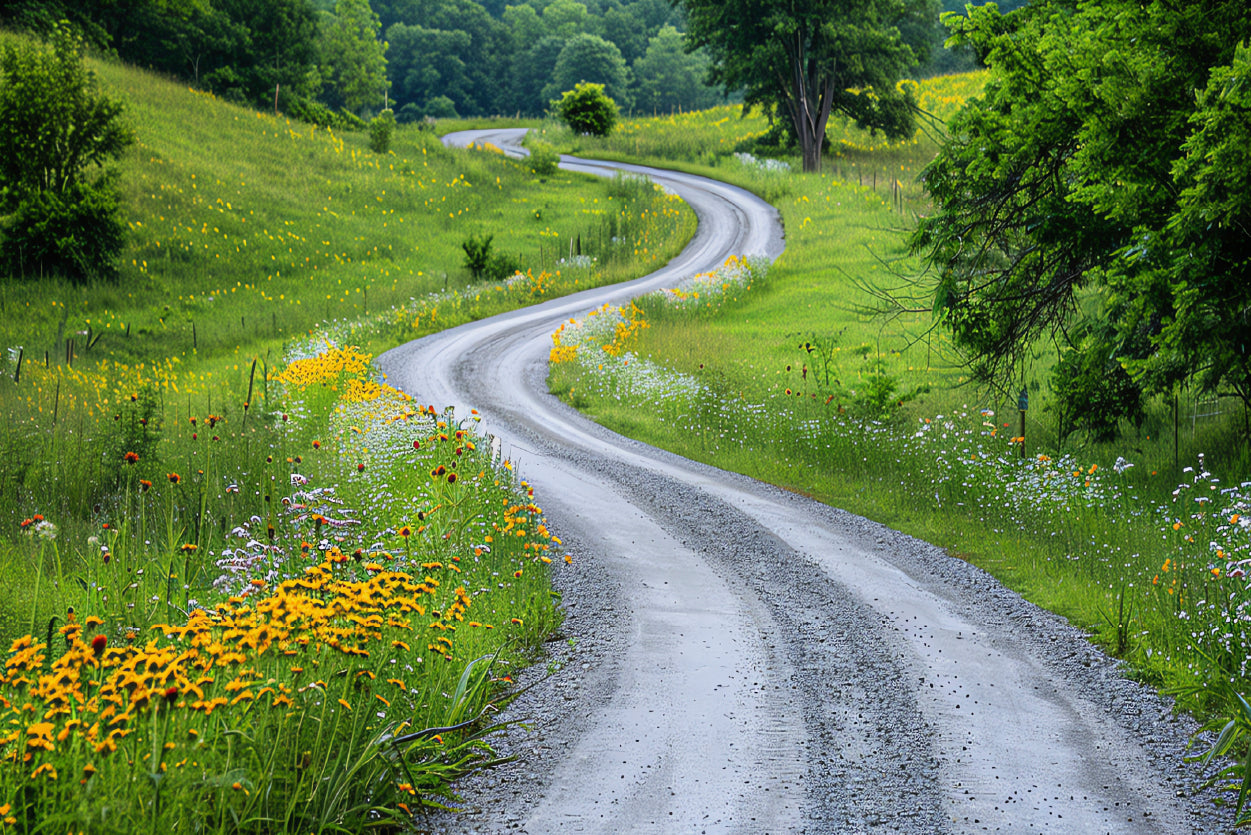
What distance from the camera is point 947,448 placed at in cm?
1157

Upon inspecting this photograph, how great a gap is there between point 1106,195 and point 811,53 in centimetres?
3655

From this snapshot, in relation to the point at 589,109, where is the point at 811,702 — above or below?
below

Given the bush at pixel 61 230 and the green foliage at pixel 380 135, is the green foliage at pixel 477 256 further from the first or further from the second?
the green foliage at pixel 380 135

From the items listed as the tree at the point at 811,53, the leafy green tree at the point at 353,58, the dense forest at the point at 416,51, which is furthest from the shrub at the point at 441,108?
the tree at the point at 811,53

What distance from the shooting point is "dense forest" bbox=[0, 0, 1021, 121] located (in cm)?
4644

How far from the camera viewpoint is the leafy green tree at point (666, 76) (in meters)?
88.8

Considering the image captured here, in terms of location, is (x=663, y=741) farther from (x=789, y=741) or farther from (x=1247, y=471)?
(x=1247, y=471)

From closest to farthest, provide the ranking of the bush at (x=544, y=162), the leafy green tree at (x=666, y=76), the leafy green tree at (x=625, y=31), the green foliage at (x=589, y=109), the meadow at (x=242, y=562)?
the meadow at (x=242, y=562) → the bush at (x=544, y=162) → the green foliage at (x=589, y=109) → the leafy green tree at (x=666, y=76) → the leafy green tree at (x=625, y=31)

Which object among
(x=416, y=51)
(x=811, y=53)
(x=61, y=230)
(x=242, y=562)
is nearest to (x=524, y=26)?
(x=416, y=51)

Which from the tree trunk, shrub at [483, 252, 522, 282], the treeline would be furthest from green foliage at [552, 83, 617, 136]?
shrub at [483, 252, 522, 282]

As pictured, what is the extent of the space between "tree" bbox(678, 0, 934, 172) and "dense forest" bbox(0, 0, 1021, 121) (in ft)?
35.0

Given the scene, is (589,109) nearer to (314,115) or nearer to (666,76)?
(314,115)

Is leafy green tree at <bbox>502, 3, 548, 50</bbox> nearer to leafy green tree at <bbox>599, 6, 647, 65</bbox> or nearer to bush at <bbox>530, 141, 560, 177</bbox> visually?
leafy green tree at <bbox>599, 6, 647, 65</bbox>

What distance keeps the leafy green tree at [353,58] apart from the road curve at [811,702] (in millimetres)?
68101
